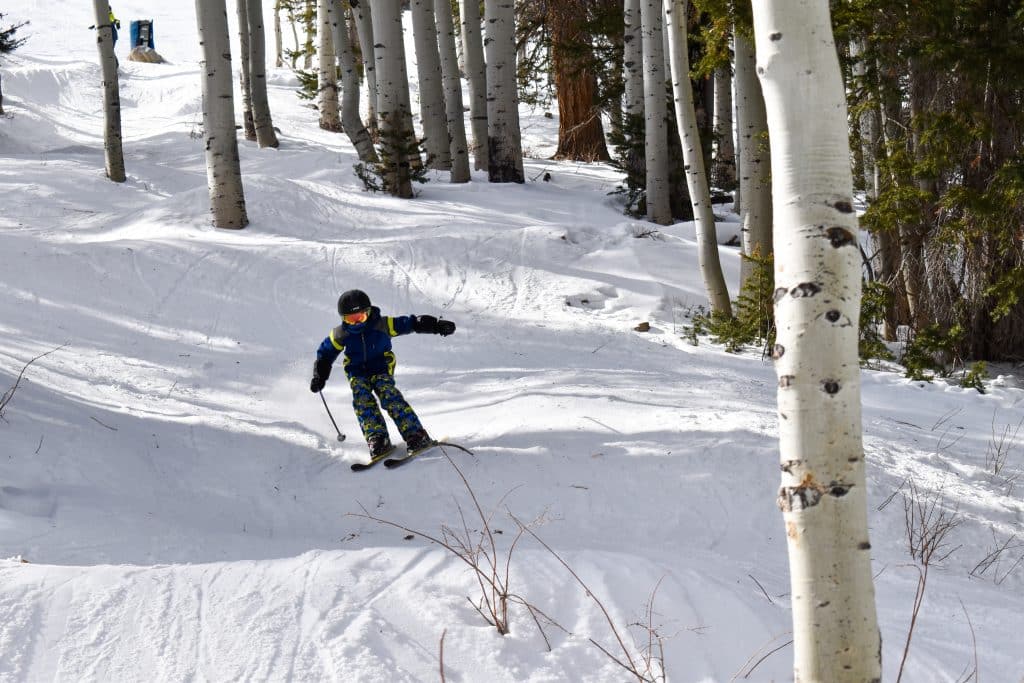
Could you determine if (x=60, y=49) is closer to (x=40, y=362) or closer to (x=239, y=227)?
(x=239, y=227)

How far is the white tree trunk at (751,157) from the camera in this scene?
820 cm

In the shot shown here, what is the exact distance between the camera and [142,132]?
2072 cm

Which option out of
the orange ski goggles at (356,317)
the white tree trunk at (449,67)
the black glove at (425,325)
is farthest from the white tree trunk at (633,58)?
the orange ski goggles at (356,317)

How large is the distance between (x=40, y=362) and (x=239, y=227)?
3.81 metres

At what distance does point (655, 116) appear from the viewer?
1084 cm

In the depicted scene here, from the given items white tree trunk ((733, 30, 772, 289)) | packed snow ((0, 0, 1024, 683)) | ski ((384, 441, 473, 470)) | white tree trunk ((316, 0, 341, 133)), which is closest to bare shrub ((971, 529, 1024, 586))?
packed snow ((0, 0, 1024, 683))

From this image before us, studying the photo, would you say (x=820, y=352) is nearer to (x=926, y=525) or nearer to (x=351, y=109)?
(x=926, y=525)

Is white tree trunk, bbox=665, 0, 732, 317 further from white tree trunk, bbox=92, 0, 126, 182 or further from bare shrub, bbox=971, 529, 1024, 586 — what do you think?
white tree trunk, bbox=92, 0, 126, 182

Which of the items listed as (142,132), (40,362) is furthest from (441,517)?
(142,132)

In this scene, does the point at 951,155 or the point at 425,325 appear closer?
the point at 425,325

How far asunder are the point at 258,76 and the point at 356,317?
12.2 metres

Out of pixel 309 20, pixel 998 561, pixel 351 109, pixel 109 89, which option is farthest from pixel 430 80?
pixel 309 20

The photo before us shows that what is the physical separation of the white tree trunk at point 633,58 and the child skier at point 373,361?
732cm

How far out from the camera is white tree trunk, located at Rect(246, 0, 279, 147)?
16.4 m
